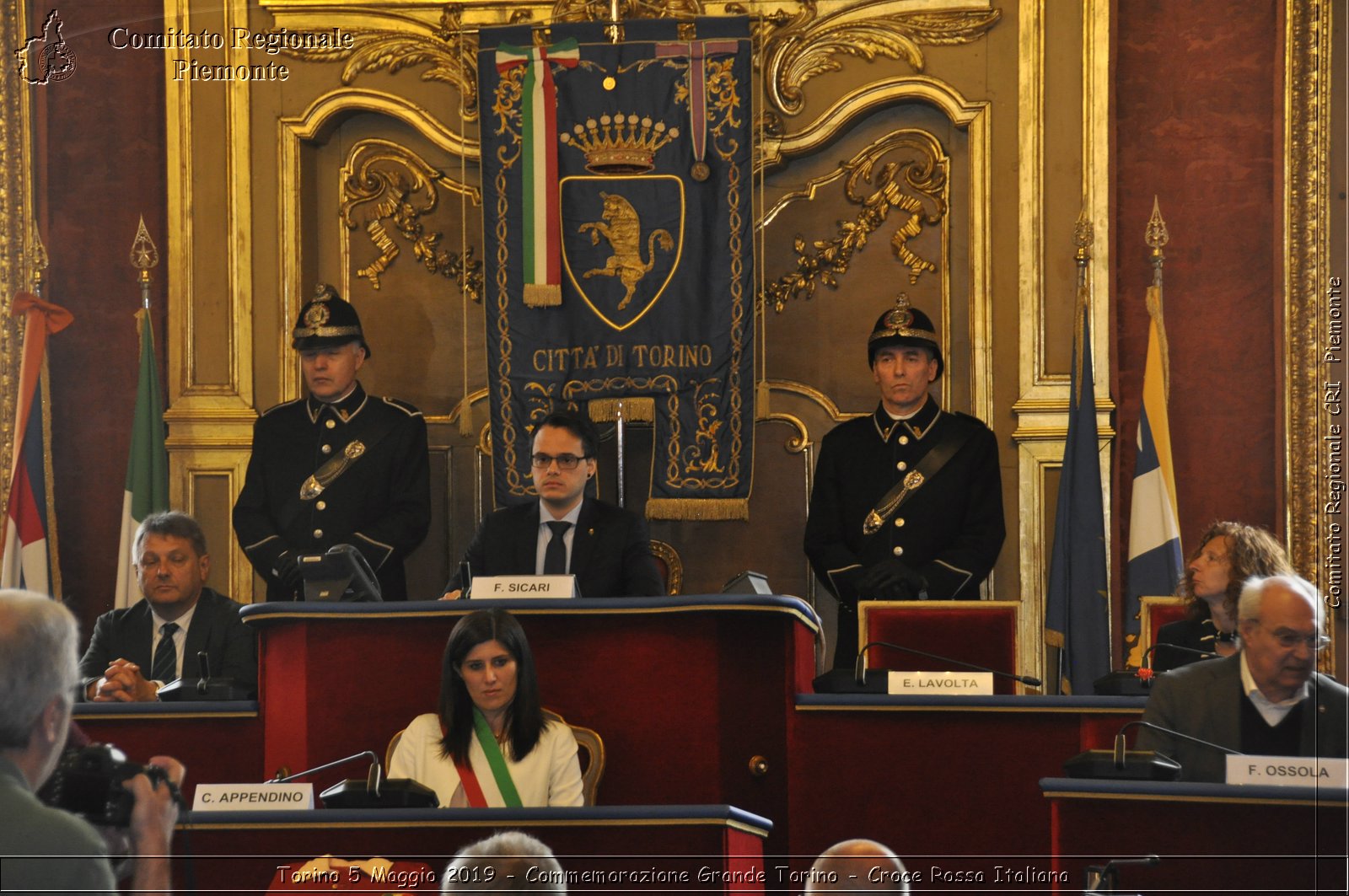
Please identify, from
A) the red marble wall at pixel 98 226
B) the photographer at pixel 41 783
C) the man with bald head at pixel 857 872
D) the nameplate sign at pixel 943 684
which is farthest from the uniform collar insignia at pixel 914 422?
the photographer at pixel 41 783

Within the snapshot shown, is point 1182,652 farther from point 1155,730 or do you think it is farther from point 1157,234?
point 1157,234

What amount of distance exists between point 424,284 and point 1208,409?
2946 millimetres

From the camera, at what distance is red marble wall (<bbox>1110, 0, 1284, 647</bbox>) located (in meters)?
6.91

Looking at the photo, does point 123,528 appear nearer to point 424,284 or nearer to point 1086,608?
point 424,284

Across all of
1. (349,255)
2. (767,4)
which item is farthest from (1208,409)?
(349,255)

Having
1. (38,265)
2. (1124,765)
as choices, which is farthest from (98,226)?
(1124,765)

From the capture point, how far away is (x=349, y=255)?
7.43m

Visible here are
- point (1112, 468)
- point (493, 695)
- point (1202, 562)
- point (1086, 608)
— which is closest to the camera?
point (493, 695)

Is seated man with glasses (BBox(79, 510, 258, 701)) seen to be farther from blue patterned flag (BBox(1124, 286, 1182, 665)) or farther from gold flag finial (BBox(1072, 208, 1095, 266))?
gold flag finial (BBox(1072, 208, 1095, 266))

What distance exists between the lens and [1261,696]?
14.2 feet

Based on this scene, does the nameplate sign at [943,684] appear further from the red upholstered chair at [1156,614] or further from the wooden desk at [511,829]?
the red upholstered chair at [1156,614]

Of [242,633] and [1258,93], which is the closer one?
[242,633]

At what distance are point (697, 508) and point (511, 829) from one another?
3119 mm

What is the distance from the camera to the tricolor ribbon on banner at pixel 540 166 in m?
6.87
